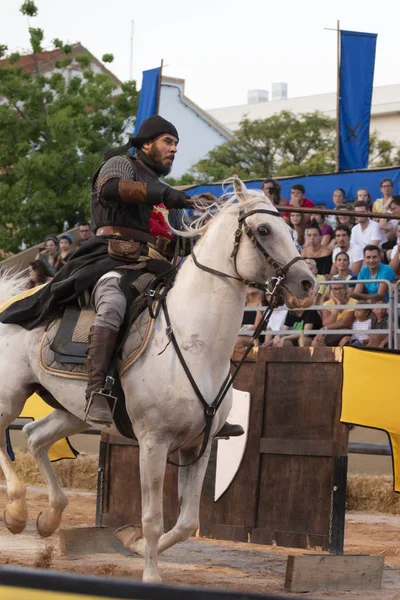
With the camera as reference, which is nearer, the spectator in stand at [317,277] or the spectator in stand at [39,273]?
the spectator in stand at [317,277]

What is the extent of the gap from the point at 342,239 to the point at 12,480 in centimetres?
689

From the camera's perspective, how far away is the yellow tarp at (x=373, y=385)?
7.88 m

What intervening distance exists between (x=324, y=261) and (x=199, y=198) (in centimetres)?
664

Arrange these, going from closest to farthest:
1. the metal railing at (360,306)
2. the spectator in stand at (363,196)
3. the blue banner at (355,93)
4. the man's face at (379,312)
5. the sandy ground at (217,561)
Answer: the sandy ground at (217,561) < the metal railing at (360,306) < the man's face at (379,312) < the spectator in stand at (363,196) < the blue banner at (355,93)

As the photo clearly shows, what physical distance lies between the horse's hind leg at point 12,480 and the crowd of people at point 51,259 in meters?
6.34

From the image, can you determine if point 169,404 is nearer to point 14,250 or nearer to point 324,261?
point 324,261

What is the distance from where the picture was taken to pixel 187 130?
165 feet

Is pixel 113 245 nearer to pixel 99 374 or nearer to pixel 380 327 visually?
pixel 99 374

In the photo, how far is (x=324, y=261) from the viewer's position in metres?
13.4

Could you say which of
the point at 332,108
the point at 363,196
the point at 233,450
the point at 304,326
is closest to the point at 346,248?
the point at 363,196

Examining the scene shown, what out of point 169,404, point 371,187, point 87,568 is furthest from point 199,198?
point 371,187

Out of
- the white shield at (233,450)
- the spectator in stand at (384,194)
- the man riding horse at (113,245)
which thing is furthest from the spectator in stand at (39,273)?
the man riding horse at (113,245)

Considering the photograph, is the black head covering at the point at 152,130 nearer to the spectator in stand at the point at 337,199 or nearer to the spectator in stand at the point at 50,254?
the spectator in stand at the point at 337,199

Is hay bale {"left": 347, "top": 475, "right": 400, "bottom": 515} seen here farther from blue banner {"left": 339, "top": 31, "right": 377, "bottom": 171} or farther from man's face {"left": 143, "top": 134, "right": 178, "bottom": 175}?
blue banner {"left": 339, "top": 31, "right": 377, "bottom": 171}
